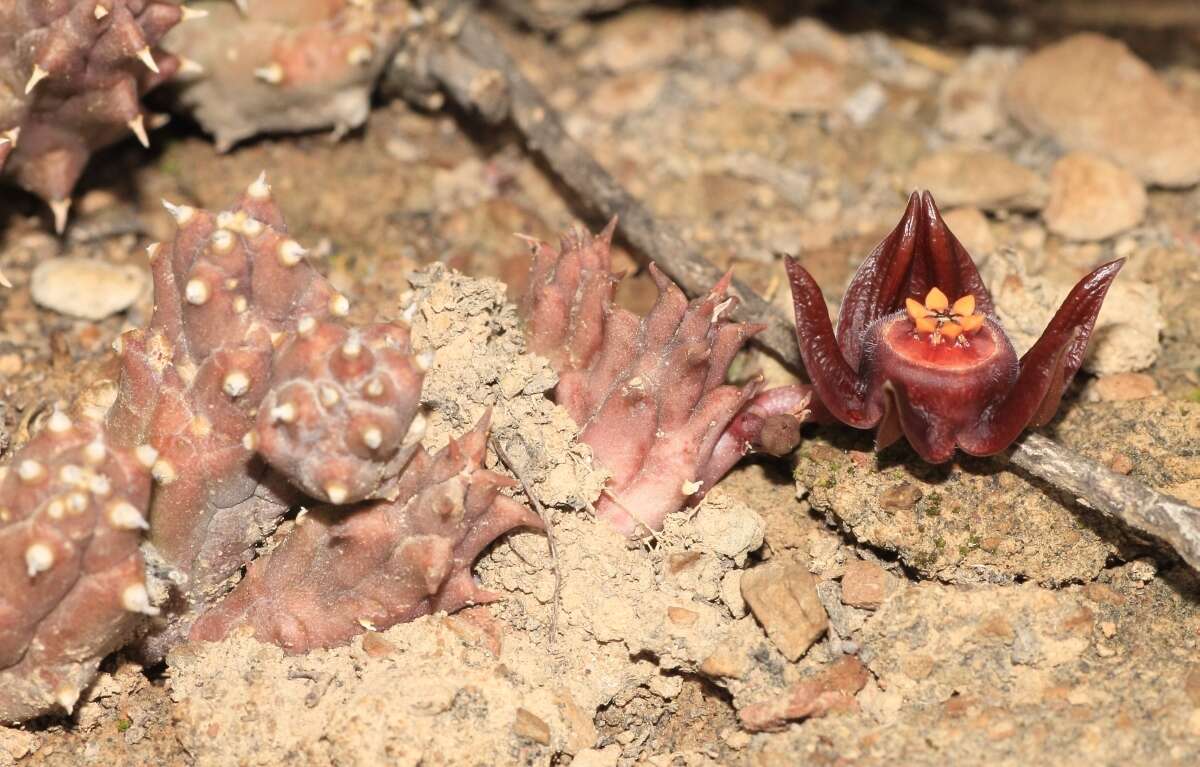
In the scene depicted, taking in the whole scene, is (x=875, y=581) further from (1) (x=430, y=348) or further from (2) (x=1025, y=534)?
(1) (x=430, y=348)

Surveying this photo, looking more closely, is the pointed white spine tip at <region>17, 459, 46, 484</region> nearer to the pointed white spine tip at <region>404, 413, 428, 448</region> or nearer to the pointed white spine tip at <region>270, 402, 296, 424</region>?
the pointed white spine tip at <region>270, 402, 296, 424</region>

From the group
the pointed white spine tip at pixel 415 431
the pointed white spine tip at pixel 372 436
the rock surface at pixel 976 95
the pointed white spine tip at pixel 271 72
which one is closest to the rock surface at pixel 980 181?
the rock surface at pixel 976 95

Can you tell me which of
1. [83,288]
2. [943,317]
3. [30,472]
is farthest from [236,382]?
[943,317]

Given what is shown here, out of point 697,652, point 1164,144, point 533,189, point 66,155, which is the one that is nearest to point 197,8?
point 66,155

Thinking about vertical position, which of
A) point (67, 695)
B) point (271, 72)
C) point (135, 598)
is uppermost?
point (271, 72)

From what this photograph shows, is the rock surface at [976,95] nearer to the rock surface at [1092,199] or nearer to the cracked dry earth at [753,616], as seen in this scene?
the rock surface at [1092,199]

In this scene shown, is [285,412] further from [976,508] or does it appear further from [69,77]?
[976,508]
